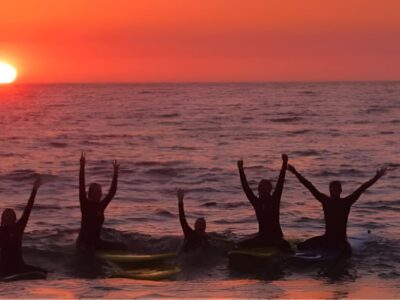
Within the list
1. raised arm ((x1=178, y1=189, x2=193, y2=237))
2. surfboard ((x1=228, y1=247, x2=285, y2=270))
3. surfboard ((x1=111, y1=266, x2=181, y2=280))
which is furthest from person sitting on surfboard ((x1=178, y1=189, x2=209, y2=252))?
surfboard ((x1=111, y1=266, x2=181, y2=280))

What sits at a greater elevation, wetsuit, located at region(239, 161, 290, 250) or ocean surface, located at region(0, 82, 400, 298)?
wetsuit, located at region(239, 161, 290, 250)

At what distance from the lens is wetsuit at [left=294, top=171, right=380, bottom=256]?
14309 millimetres

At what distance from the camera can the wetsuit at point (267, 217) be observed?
14312 mm

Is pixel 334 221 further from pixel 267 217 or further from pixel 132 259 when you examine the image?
pixel 132 259

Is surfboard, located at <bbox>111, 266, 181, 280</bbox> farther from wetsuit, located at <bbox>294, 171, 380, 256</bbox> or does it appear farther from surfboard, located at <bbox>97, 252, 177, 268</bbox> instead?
wetsuit, located at <bbox>294, 171, 380, 256</bbox>

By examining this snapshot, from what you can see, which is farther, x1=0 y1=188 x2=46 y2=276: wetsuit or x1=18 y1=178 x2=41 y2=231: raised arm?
x1=0 y1=188 x2=46 y2=276: wetsuit

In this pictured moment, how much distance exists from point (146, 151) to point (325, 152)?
28.4ft

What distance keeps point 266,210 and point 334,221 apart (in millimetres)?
1251

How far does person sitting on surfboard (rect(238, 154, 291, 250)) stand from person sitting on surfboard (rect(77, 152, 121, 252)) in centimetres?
241

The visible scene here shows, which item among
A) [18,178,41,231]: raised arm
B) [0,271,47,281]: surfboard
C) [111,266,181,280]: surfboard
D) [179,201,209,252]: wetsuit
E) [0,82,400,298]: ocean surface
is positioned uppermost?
[18,178,41,231]: raised arm

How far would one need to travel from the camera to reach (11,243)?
517 inches

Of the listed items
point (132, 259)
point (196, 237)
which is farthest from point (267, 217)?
point (132, 259)

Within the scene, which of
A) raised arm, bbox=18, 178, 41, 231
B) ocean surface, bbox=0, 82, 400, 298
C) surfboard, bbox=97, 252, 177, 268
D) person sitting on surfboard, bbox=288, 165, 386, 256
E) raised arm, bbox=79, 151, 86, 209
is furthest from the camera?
surfboard, bbox=97, 252, 177, 268

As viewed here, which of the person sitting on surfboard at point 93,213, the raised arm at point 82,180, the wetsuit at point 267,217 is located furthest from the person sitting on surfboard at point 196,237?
the raised arm at point 82,180
